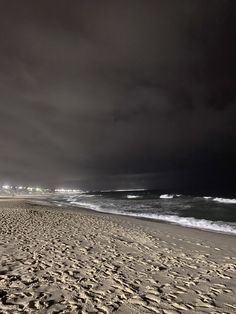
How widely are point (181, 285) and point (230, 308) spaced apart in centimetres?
148

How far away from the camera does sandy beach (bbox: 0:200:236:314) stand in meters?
5.59

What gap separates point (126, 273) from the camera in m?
7.79

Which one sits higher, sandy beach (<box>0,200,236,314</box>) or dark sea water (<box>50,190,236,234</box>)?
sandy beach (<box>0,200,236,314</box>)

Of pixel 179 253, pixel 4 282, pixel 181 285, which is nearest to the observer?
pixel 4 282

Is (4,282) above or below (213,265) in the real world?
above

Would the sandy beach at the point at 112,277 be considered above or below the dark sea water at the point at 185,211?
above

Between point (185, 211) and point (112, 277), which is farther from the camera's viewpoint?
point (185, 211)

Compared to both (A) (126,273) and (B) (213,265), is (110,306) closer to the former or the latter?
(A) (126,273)

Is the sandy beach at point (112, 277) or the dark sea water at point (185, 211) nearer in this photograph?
the sandy beach at point (112, 277)

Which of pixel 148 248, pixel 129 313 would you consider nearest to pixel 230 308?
pixel 129 313

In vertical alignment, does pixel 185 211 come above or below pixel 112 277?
below

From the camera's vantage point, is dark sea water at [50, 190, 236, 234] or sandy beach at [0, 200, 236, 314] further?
dark sea water at [50, 190, 236, 234]

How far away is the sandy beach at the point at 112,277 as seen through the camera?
5.59 meters

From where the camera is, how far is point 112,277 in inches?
289
